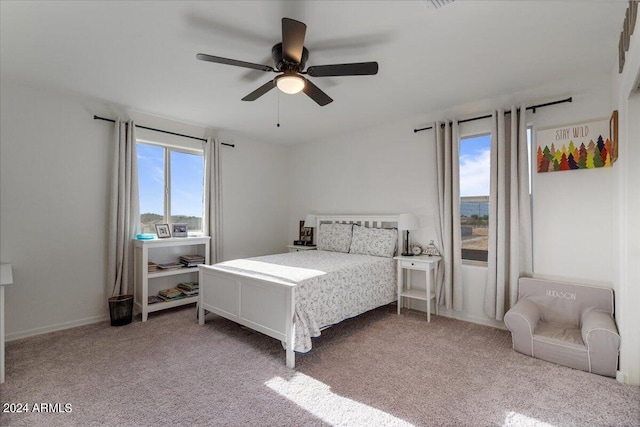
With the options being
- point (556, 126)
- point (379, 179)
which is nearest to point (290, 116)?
point (379, 179)

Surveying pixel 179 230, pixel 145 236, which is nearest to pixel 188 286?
pixel 179 230

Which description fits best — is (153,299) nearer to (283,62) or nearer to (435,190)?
(283,62)

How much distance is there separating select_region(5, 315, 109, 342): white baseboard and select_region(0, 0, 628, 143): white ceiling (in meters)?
2.59

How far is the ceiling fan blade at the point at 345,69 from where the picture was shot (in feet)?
7.04

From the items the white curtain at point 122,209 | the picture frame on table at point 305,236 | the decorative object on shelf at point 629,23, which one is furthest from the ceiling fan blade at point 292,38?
the picture frame on table at point 305,236

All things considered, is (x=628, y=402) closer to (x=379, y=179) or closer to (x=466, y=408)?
(x=466, y=408)

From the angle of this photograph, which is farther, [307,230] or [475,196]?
[307,230]

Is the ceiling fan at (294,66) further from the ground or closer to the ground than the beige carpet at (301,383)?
further from the ground

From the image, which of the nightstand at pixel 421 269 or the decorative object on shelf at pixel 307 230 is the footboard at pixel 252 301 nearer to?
the nightstand at pixel 421 269

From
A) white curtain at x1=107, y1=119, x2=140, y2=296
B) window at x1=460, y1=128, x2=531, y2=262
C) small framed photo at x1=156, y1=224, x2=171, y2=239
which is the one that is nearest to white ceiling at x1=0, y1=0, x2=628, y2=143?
white curtain at x1=107, y1=119, x2=140, y2=296

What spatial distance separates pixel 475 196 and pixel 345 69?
2445mm

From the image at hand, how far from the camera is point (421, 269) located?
3650 millimetres

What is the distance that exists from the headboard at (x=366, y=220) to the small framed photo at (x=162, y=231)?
2.23 metres

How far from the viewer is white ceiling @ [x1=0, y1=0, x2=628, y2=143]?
2018 mm
